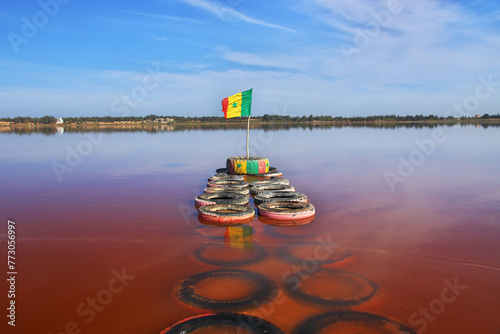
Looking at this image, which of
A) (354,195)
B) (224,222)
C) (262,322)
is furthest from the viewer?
(354,195)

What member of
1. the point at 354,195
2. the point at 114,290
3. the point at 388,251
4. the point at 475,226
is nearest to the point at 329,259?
the point at 388,251

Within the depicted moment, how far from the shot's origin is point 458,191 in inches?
457

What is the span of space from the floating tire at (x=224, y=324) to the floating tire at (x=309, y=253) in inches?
77.9

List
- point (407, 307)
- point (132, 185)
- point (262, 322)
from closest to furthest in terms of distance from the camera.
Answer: point (262, 322)
point (407, 307)
point (132, 185)

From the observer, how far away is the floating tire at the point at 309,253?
242 inches

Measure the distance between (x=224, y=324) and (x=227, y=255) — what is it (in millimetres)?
2262

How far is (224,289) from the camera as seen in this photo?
5082 mm

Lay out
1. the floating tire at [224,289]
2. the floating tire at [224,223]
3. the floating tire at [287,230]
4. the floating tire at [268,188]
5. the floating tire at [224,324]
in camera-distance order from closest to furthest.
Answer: the floating tire at [224,324], the floating tire at [224,289], the floating tire at [287,230], the floating tire at [224,223], the floating tire at [268,188]

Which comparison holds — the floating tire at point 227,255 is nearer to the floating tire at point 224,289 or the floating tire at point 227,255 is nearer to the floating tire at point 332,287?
the floating tire at point 224,289

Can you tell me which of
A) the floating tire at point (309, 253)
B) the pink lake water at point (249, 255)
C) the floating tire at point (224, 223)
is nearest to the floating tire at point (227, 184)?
the pink lake water at point (249, 255)

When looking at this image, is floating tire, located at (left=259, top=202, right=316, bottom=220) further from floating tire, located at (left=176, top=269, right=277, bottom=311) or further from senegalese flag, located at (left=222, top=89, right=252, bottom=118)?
senegalese flag, located at (left=222, top=89, right=252, bottom=118)

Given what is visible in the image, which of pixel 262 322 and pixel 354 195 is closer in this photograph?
pixel 262 322

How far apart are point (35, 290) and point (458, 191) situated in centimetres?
1188

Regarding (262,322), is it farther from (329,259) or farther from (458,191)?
(458,191)
